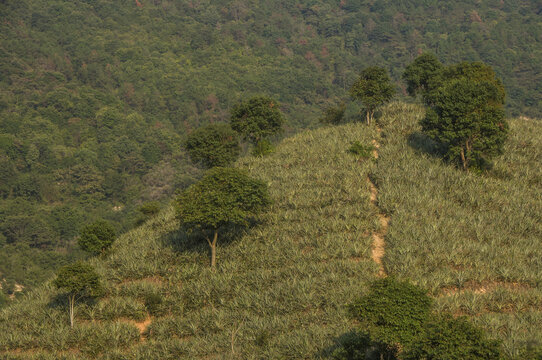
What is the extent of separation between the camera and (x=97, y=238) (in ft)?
137

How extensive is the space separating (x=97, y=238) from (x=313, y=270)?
18664 millimetres

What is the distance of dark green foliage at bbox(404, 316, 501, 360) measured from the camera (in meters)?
19.2

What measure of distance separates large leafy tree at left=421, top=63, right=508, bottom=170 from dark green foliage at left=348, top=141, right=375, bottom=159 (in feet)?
17.3

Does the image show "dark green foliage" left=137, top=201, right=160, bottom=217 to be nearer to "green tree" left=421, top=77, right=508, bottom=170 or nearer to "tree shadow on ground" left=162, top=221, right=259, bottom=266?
"tree shadow on ground" left=162, top=221, right=259, bottom=266

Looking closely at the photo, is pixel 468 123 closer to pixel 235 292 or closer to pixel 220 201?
pixel 220 201

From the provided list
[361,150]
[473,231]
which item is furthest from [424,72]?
[473,231]

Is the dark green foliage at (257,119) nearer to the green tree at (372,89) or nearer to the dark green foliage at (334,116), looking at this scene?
the green tree at (372,89)

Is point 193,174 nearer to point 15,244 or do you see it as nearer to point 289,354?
point 15,244

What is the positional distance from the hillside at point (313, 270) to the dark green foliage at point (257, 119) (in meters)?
9.70

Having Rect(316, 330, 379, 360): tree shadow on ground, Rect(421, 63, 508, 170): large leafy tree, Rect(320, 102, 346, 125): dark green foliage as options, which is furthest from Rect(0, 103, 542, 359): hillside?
Rect(320, 102, 346, 125): dark green foliage

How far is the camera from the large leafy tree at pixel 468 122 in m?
42.6

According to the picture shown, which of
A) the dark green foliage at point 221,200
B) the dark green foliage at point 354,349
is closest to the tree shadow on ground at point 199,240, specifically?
the dark green foliage at point 221,200

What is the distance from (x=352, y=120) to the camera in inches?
2425

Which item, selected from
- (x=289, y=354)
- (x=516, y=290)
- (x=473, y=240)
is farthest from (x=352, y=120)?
(x=289, y=354)
